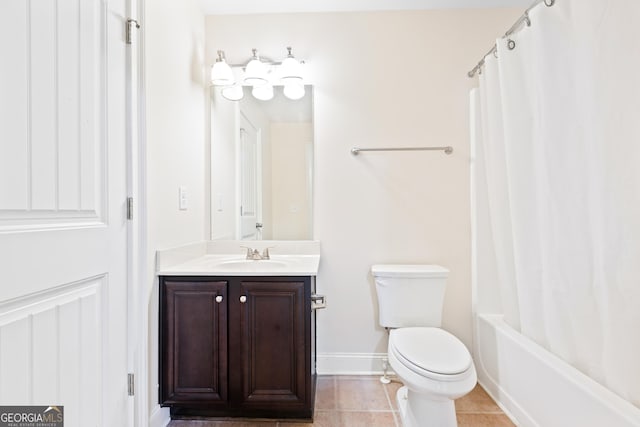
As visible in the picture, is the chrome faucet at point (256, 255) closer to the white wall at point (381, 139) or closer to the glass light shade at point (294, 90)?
the white wall at point (381, 139)

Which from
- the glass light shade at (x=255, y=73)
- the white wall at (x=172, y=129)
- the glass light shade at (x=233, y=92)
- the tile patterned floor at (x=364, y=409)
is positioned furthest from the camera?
the glass light shade at (x=233, y=92)

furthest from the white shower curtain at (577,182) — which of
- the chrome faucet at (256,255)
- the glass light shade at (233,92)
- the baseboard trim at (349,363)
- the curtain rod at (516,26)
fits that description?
the glass light shade at (233,92)

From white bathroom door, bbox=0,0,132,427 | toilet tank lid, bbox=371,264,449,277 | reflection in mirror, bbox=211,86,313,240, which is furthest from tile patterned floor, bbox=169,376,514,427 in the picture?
reflection in mirror, bbox=211,86,313,240

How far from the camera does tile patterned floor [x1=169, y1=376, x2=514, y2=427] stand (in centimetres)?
163

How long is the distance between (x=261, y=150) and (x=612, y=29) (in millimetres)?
1795

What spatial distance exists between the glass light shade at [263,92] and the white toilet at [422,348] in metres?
1.33

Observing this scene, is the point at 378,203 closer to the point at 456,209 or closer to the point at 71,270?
the point at 456,209

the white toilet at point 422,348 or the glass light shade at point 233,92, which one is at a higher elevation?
the glass light shade at point 233,92

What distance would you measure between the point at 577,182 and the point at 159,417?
2.11 m

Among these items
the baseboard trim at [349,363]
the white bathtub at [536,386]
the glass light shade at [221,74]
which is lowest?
the baseboard trim at [349,363]

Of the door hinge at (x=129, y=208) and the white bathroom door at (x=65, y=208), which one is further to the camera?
the door hinge at (x=129, y=208)

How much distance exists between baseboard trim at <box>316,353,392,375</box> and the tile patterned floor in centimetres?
8

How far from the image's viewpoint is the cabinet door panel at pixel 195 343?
1560 millimetres

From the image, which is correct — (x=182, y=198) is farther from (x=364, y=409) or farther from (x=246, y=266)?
(x=364, y=409)
